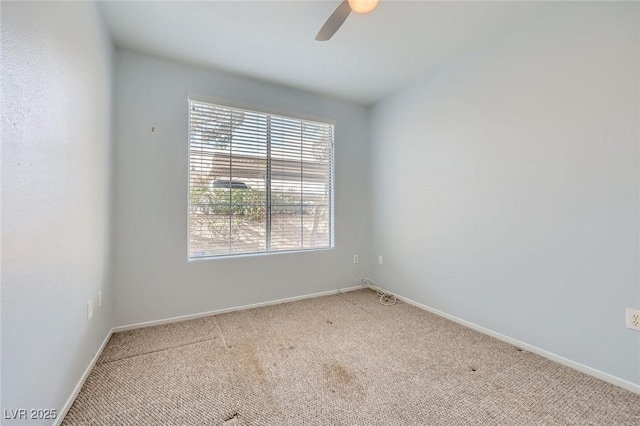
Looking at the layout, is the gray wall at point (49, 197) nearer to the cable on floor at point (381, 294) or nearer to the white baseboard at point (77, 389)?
the white baseboard at point (77, 389)

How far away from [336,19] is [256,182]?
1750 mm

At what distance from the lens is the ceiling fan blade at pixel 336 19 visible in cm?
158

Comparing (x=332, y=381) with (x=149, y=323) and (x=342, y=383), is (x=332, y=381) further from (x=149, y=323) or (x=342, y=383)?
(x=149, y=323)

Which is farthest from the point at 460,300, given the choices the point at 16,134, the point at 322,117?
the point at 16,134

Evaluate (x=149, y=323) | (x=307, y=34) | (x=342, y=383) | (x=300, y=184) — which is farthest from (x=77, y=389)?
(x=307, y=34)

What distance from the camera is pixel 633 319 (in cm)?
156

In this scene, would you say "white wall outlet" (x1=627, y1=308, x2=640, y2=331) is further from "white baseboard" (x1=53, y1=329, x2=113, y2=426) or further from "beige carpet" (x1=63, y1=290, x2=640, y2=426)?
"white baseboard" (x1=53, y1=329, x2=113, y2=426)

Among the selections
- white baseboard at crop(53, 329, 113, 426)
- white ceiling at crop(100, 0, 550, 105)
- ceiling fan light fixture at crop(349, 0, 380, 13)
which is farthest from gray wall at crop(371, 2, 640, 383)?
white baseboard at crop(53, 329, 113, 426)

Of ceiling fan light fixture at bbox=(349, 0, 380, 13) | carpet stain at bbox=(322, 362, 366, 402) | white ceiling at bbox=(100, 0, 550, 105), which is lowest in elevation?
carpet stain at bbox=(322, 362, 366, 402)

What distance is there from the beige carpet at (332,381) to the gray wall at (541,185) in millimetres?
346

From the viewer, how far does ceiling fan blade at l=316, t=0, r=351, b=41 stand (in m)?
1.58

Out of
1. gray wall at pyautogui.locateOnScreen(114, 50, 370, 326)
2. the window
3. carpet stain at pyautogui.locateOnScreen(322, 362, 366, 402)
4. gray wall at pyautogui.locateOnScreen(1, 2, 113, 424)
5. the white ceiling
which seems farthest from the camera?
the window

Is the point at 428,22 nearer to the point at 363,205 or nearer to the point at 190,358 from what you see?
the point at 363,205

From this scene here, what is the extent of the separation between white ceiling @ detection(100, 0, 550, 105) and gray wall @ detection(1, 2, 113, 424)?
1.43 ft
